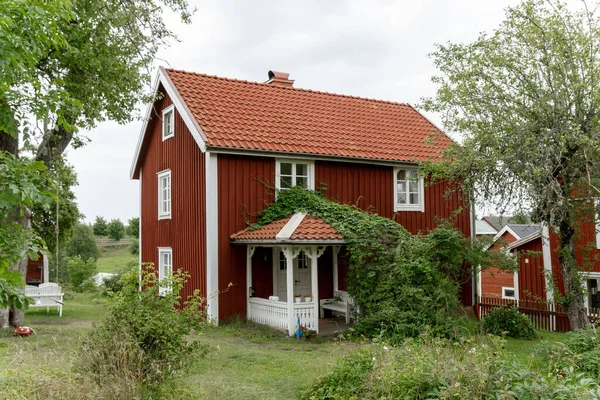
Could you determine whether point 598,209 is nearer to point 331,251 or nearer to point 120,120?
point 331,251

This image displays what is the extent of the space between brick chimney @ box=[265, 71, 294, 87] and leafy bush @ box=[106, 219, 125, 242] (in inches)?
1672

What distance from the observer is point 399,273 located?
42.6 feet

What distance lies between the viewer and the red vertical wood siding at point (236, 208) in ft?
49.6

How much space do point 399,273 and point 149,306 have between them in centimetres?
723

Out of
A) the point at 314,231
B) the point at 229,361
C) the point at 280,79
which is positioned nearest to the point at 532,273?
the point at 314,231

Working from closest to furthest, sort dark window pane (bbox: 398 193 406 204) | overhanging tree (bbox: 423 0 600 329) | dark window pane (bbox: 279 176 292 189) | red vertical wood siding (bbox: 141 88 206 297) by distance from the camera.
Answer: overhanging tree (bbox: 423 0 600 329) < red vertical wood siding (bbox: 141 88 206 297) < dark window pane (bbox: 279 176 292 189) < dark window pane (bbox: 398 193 406 204)

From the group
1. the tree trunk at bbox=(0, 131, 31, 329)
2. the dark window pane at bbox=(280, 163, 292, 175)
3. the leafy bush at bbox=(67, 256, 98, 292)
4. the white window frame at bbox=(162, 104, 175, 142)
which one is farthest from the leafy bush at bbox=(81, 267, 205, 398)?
the leafy bush at bbox=(67, 256, 98, 292)

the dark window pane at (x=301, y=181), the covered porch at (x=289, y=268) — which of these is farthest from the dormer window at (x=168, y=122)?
the covered porch at (x=289, y=268)

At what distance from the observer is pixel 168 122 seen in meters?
18.0

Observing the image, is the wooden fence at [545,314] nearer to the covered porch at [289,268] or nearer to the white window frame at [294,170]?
the covered porch at [289,268]

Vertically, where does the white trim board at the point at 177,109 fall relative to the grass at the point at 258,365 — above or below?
above

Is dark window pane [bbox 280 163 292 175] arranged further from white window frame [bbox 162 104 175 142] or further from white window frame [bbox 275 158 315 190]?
white window frame [bbox 162 104 175 142]

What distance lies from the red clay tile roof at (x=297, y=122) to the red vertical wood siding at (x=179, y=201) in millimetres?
976

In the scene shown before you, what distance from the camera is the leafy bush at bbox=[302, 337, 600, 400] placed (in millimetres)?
5692
